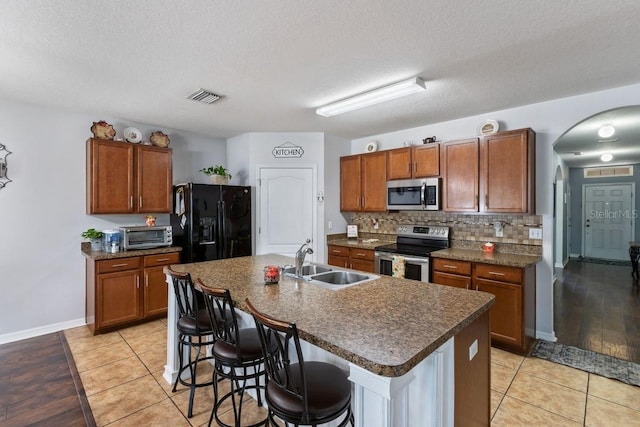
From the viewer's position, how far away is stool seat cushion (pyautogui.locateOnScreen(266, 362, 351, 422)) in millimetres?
1304

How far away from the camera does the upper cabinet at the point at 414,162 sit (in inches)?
154

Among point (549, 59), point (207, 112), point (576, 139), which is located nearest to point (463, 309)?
point (549, 59)

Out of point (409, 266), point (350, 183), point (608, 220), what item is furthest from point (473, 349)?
point (608, 220)

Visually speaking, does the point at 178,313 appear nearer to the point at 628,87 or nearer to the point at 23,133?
the point at 23,133

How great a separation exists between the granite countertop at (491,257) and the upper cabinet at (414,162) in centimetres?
100

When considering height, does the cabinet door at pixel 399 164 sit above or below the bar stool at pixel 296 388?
above

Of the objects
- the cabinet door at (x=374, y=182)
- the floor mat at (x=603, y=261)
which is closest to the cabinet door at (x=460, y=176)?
the cabinet door at (x=374, y=182)

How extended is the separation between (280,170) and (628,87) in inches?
155

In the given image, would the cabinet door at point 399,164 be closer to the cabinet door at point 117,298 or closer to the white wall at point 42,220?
the cabinet door at point 117,298

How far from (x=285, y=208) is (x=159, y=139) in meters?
1.94

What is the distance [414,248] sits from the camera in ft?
13.2

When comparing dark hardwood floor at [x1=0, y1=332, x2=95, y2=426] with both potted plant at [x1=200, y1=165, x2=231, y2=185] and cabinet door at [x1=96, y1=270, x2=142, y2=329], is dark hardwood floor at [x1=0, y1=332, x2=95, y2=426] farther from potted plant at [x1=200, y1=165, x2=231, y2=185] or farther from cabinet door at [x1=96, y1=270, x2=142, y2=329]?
potted plant at [x1=200, y1=165, x2=231, y2=185]

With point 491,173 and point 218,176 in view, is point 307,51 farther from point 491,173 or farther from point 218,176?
point 218,176

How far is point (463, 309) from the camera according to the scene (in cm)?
161
